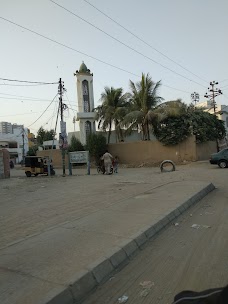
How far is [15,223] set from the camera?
7.99m

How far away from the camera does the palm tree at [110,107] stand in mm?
38906

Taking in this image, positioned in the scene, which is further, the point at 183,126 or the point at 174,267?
the point at 183,126

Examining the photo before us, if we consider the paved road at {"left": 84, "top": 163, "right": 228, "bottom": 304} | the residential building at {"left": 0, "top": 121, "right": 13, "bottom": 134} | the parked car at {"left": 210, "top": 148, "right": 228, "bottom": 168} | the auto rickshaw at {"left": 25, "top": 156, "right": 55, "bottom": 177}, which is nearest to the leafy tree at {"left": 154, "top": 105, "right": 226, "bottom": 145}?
the parked car at {"left": 210, "top": 148, "right": 228, "bottom": 168}

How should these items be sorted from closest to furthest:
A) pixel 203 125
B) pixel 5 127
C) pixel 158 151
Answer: pixel 203 125, pixel 158 151, pixel 5 127

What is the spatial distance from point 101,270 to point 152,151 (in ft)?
99.6

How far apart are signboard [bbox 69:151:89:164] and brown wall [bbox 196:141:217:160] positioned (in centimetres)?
1183

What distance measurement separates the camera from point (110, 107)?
3903cm

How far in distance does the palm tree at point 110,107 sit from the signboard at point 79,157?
36.2ft

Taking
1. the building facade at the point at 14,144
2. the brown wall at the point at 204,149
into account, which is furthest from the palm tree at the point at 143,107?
the building facade at the point at 14,144

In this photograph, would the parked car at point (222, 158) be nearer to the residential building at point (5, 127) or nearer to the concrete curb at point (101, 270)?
the concrete curb at point (101, 270)

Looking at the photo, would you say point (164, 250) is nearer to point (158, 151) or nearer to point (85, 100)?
point (158, 151)

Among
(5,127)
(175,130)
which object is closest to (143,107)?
(175,130)

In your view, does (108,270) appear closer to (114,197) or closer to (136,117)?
(114,197)

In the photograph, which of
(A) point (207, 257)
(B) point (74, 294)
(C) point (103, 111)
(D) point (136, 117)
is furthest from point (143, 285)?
(C) point (103, 111)
